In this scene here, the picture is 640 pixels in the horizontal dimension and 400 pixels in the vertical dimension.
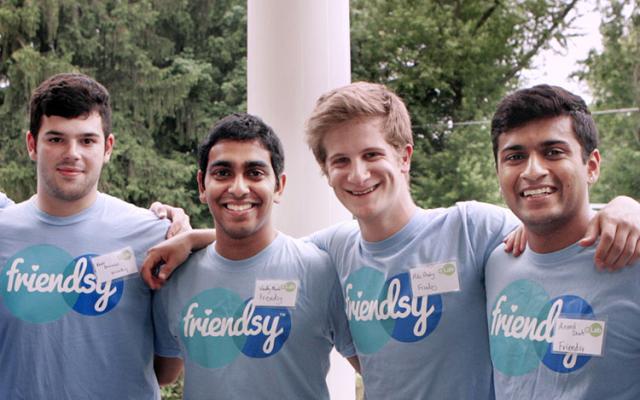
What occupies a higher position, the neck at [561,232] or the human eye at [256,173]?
the human eye at [256,173]

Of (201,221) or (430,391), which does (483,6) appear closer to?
(201,221)

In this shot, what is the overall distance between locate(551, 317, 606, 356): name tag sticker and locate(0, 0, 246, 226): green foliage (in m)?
3.17

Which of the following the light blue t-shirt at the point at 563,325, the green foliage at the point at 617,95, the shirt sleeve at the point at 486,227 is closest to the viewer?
the light blue t-shirt at the point at 563,325

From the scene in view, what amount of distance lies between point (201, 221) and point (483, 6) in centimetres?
258

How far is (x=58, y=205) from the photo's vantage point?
191 centimetres

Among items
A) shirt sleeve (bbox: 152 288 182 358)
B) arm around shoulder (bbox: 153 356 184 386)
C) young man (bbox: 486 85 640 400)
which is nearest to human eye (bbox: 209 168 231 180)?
shirt sleeve (bbox: 152 288 182 358)

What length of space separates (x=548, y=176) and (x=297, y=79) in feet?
3.62

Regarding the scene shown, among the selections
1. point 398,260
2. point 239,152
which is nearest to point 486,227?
point 398,260

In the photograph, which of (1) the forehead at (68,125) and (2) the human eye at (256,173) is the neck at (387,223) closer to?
(2) the human eye at (256,173)

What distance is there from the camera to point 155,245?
1.95 meters

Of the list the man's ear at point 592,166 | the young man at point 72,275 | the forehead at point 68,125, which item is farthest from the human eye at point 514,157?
the forehead at point 68,125

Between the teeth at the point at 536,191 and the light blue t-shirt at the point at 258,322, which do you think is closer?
the teeth at the point at 536,191

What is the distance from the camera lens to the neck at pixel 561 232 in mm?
1535

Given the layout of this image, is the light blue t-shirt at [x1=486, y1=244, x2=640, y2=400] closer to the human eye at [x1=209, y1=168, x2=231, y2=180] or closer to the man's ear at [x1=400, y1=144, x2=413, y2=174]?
the man's ear at [x1=400, y1=144, x2=413, y2=174]
